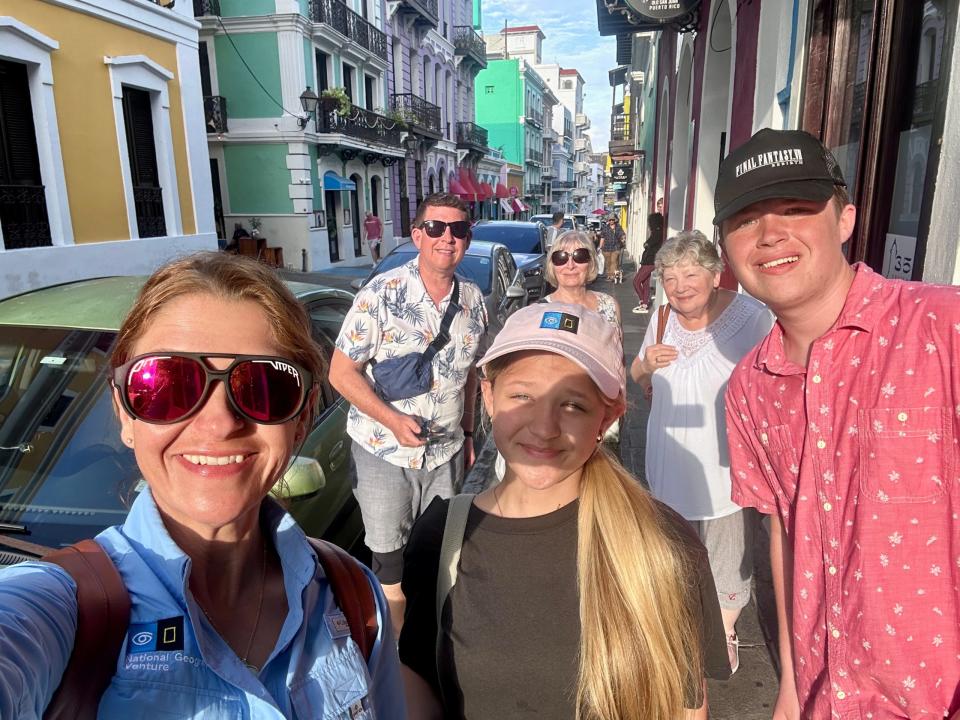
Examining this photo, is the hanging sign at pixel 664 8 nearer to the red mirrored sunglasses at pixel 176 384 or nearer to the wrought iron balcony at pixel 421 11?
the red mirrored sunglasses at pixel 176 384

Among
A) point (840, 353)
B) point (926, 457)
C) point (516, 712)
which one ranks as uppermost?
point (840, 353)

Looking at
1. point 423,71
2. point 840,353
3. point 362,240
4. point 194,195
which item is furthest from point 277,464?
point 423,71

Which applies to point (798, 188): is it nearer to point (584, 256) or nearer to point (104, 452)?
point (584, 256)

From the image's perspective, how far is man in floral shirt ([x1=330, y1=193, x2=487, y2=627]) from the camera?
2738 mm

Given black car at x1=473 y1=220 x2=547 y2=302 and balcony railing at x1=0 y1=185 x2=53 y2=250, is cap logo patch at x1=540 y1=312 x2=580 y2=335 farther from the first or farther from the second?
balcony railing at x1=0 y1=185 x2=53 y2=250

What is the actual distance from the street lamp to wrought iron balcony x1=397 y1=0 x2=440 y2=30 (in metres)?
9.97

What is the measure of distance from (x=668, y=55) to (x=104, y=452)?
12340 millimetres

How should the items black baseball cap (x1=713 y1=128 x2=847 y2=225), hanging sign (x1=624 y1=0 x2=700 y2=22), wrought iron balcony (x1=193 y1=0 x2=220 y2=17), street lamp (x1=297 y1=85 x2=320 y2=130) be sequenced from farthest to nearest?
1. wrought iron balcony (x1=193 y1=0 x2=220 y2=17)
2. street lamp (x1=297 y1=85 x2=320 y2=130)
3. hanging sign (x1=624 y1=0 x2=700 y2=22)
4. black baseball cap (x1=713 y1=128 x2=847 y2=225)

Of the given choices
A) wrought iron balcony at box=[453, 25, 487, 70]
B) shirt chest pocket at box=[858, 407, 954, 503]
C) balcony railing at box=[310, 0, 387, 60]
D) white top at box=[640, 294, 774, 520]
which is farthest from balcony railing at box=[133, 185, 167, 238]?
wrought iron balcony at box=[453, 25, 487, 70]

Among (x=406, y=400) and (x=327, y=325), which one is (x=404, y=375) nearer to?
(x=406, y=400)

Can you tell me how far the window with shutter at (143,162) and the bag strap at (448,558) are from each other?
13.2 m

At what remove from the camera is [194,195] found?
1380cm

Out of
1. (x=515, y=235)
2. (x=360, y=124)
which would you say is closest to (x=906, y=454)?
(x=515, y=235)

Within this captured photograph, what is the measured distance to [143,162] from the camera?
12523mm
